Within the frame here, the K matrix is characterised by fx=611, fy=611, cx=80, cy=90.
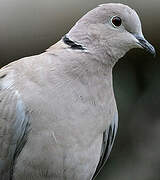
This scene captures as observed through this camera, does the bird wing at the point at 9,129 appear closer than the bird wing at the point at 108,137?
Yes

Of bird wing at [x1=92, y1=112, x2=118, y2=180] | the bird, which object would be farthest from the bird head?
bird wing at [x1=92, y1=112, x2=118, y2=180]

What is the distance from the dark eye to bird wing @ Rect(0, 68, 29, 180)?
2.22ft

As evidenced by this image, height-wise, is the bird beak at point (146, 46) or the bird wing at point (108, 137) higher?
the bird beak at point (146, 46)

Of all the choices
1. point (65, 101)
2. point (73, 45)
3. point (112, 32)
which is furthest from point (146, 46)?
point (65, 101)

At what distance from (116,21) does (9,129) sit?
0.87 m

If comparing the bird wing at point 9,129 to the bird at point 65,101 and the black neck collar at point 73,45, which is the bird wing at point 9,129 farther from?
the black neck collar at point 73,45

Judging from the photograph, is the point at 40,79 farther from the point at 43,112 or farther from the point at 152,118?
the point at 152,118

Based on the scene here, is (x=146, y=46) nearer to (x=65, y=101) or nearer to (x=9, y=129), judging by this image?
(x=65, y=101)

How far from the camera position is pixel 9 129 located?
11.3 feet

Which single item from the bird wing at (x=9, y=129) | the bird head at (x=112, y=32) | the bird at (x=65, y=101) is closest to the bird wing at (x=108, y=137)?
the bird at (x=65, y=101)

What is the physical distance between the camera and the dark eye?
3.53 metres

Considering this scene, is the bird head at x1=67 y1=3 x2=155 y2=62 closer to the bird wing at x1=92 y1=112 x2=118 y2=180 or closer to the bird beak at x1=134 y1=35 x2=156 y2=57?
the bird beak at x1=134 y1=35 x2=156 y2=57

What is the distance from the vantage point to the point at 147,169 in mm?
6566

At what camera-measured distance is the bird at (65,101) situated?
133 inches
